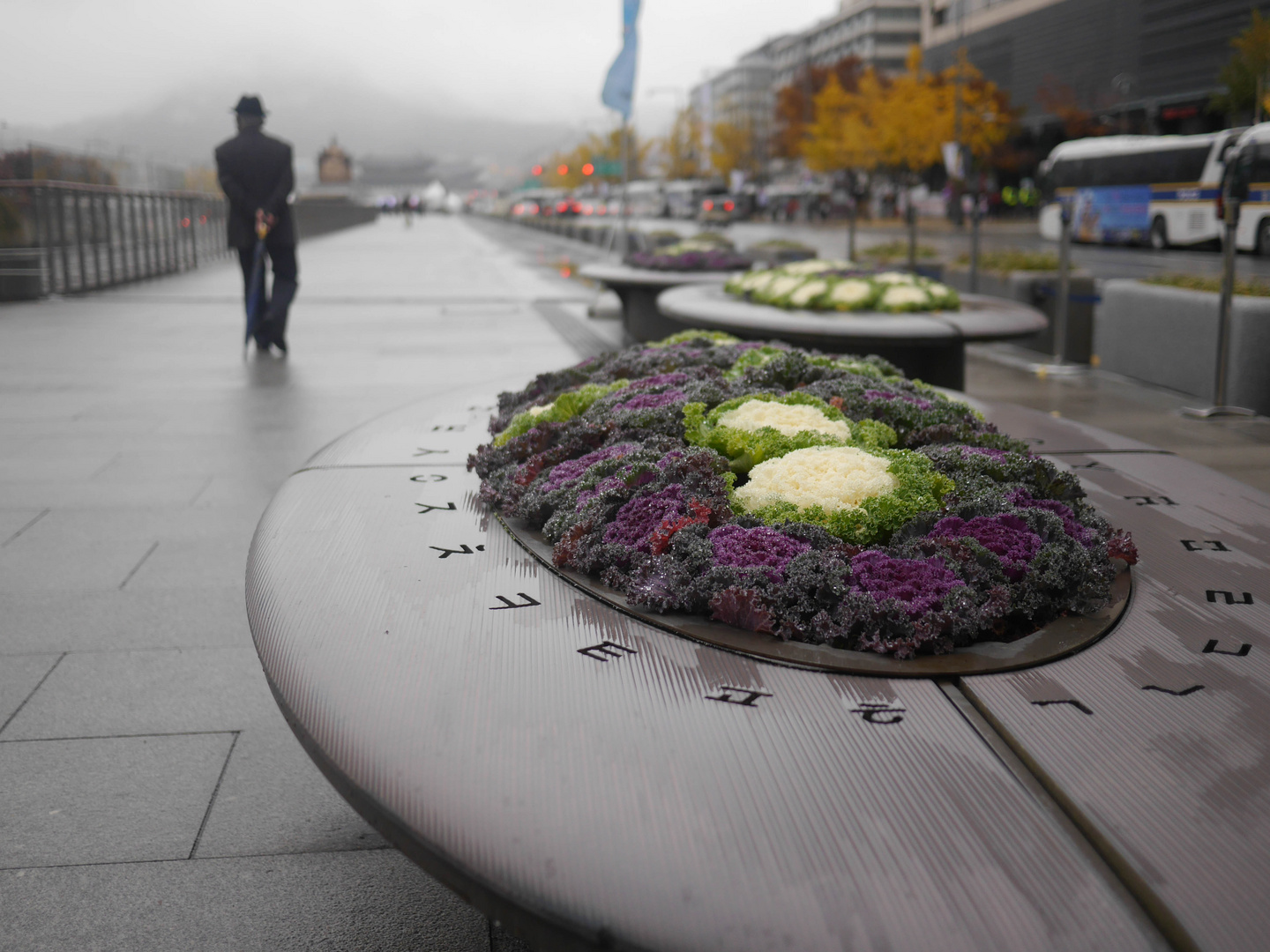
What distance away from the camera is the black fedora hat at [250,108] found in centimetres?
954

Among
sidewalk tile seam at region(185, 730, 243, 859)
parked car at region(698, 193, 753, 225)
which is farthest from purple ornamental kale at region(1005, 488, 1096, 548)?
parked car at region(698, 193, 753, 225)

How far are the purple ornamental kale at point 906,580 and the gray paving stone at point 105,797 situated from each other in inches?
60.6

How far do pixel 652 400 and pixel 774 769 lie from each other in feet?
6.16

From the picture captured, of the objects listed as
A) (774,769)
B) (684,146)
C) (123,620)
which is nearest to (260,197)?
(123,620)

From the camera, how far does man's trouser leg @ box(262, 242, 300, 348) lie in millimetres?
9578

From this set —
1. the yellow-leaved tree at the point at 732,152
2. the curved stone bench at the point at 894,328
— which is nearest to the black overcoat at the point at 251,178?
the curved stone bench at the point at 894,328

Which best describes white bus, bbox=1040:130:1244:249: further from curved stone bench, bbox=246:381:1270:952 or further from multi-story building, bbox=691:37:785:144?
multi-story building, bbox=691:37:785:144

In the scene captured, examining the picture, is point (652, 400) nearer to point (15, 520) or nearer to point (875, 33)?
point (15, 520)

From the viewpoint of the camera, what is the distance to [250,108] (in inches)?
379

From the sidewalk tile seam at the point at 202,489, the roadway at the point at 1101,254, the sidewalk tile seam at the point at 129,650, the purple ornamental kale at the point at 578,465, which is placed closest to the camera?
the purple ornamental kale at the point at 578,465

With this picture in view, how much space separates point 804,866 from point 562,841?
0.99ft

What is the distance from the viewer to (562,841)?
1.44m

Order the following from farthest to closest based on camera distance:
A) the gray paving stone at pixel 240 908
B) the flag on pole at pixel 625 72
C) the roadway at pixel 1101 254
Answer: the roadway at pixel 1101 254 → the flag on pole at pixel 625 72 → the gray paving stone at pixel 240 908

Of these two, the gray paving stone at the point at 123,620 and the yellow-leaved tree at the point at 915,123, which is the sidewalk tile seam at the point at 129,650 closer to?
the gray paving stone at the point at 123,620
